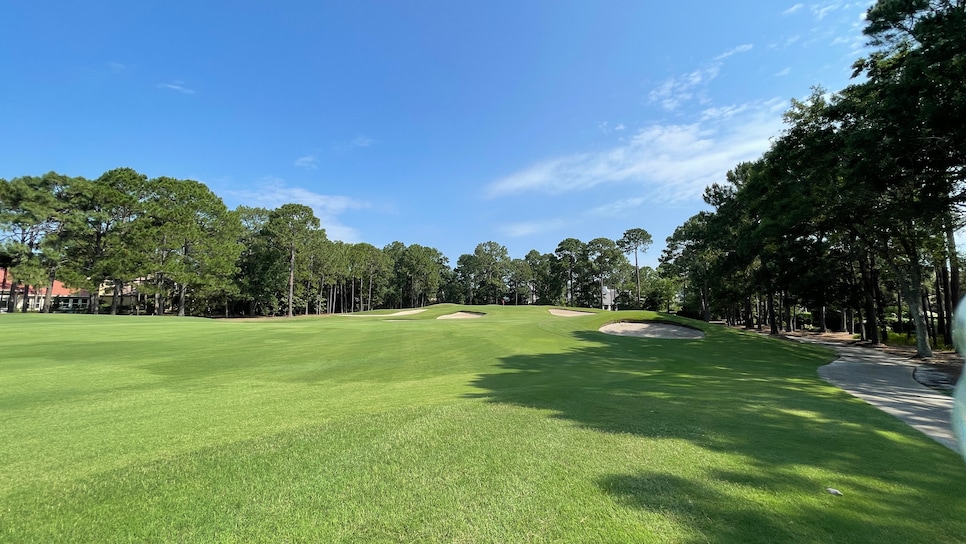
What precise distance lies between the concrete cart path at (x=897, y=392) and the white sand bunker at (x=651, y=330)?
648 cm

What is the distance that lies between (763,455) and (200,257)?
4670 centimetres

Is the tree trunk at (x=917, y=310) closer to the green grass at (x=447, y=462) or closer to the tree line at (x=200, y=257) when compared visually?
the green grass at (x=447, y=462)

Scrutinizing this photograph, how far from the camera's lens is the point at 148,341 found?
41.8 feet

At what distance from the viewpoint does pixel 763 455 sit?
4262 mm

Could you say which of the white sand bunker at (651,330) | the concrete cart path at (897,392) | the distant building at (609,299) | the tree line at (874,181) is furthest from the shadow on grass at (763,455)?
the distant building at (609,299)

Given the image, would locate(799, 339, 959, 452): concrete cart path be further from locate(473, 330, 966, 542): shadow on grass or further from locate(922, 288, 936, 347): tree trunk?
locate(922, 288, 936, 347): tree trunk

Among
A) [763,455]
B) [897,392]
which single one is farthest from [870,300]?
[763,455]

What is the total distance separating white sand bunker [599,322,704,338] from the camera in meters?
21.3

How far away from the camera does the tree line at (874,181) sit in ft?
35.8

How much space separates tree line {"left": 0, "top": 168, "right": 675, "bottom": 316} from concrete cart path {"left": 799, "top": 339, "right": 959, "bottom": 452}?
45.8m

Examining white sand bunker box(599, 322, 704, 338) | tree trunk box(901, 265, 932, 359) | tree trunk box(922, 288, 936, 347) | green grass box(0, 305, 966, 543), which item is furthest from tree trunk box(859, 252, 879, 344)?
green grass box(0, 305, 966, 543)

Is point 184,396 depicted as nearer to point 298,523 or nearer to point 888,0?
point 298,523

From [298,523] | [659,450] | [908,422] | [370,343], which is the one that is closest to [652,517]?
[659,450]

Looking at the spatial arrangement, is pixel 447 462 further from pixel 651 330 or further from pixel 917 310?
pixel 917 310
